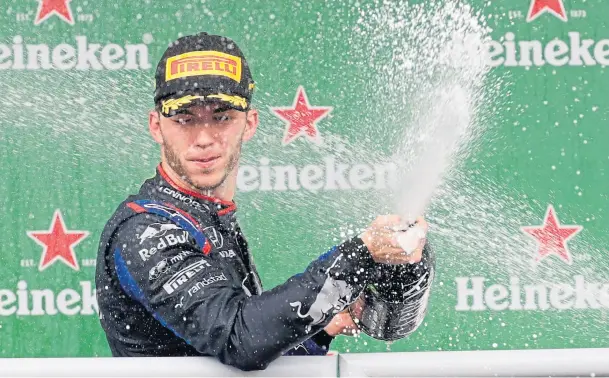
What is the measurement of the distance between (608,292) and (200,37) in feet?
7.30

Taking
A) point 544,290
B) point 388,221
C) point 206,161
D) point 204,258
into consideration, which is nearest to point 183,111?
point 206,161

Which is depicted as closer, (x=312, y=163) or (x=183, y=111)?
(x=183, y=111)

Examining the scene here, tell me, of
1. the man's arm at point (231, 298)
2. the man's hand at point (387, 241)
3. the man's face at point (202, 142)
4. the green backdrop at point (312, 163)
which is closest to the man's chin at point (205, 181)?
the man's face at point (202, 142)

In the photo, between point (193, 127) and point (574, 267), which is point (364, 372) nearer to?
point (193, 127)

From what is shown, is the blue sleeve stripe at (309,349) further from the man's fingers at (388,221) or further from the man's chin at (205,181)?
the man's fingers at (388,221)

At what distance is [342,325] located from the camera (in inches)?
94.8

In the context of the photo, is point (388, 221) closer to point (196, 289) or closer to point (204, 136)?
point (196, 289)

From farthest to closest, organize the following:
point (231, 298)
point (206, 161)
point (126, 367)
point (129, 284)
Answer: point (206, 161)
point (129, 284)
point (231, 298)
point (126, 367)

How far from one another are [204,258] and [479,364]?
1.93 feet

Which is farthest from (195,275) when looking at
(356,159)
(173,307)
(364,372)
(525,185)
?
(525,185)

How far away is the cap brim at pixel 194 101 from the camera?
212 cm

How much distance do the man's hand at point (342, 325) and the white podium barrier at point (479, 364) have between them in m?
0.73

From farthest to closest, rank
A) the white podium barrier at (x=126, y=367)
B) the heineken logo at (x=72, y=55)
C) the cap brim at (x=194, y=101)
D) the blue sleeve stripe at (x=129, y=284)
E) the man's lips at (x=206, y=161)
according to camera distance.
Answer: the heineken logo at (x=72, y=55) → the man's lips at (x=206, y=161) → the cap brim at (x=194, y=101) → the blue sleeve stripe at (x=129, y=284) → the white podium barrier at (x=126, y=367)

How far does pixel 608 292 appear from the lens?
12.4ft
